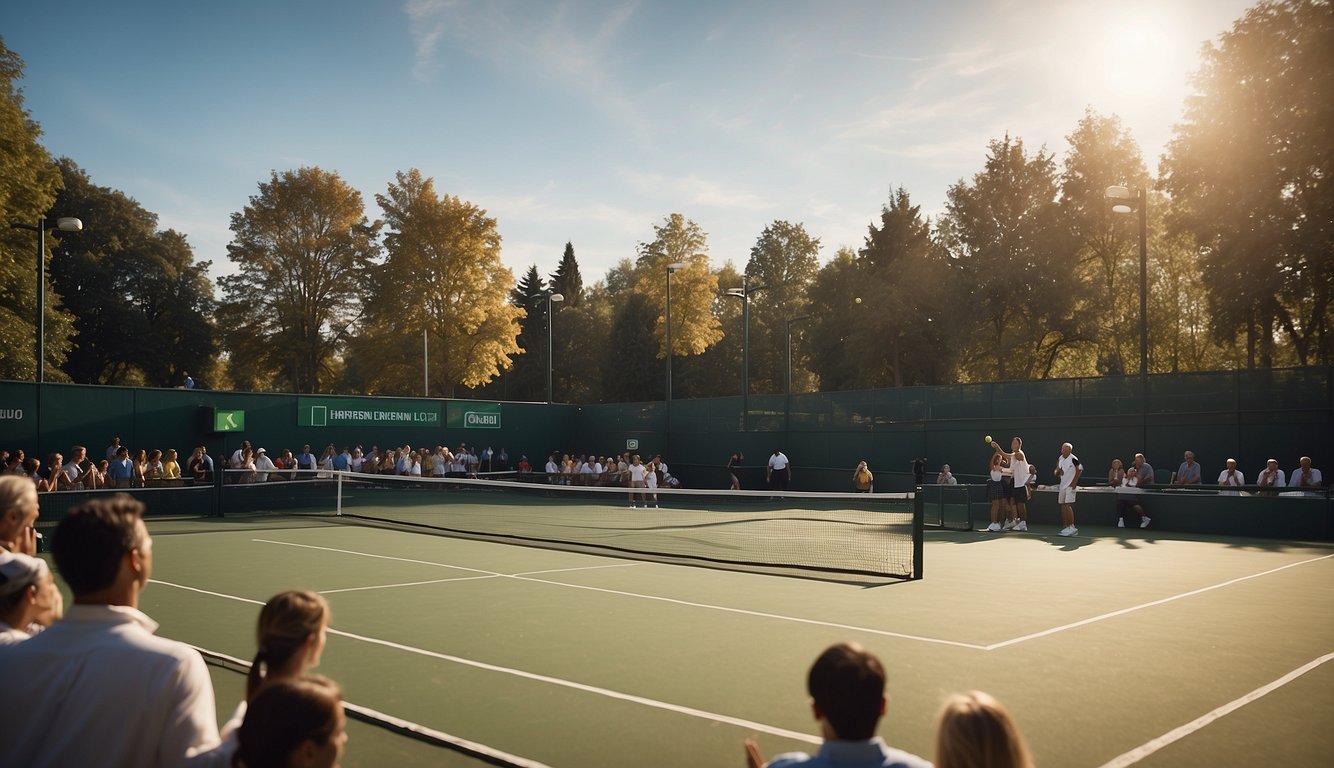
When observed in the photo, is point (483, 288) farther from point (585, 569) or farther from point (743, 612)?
point (743, 612)

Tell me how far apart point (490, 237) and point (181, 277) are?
65.8ft

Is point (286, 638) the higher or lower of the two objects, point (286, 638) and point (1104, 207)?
the lower

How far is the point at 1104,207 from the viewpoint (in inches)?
1879

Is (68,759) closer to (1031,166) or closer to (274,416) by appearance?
(274,416)

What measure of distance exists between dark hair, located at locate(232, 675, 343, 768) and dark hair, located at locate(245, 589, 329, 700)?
595 mm

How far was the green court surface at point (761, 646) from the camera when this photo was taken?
598cm

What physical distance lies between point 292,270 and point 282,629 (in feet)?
169

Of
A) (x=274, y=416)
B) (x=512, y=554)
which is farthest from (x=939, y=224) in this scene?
(x=512, y=554)

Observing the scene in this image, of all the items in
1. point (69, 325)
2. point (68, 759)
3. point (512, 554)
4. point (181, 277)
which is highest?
point (181, 277)

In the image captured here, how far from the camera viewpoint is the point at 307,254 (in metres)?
51.0

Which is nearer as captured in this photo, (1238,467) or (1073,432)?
(1238,467)

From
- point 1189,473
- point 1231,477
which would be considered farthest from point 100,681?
point 1189,473

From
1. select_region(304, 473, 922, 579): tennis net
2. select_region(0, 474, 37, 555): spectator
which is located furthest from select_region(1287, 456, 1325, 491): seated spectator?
select_region(0, 474, 37, 555): spectator

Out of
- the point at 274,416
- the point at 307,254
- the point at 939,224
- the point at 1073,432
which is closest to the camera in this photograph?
the point at 1073,432
